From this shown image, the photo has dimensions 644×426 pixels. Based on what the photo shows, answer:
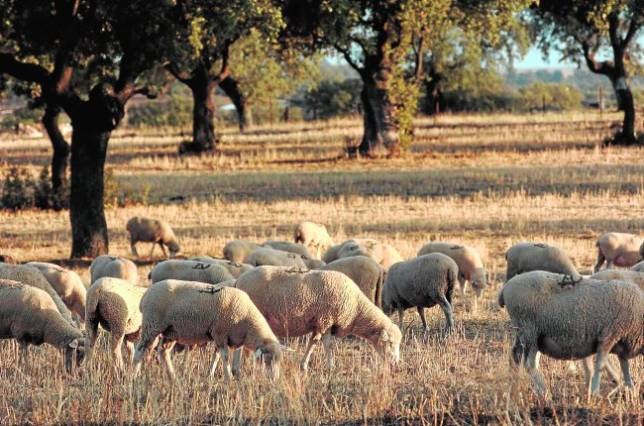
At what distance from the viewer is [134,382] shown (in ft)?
33.2

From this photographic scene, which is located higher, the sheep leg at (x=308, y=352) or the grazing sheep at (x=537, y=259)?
the grazing sheep at (x=537, y=259)

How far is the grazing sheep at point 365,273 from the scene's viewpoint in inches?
570

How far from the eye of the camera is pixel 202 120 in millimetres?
48969

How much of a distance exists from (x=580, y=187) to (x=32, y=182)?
541 inches

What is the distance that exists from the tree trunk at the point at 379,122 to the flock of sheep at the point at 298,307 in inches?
1021

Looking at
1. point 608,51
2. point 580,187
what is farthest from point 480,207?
point 608,51

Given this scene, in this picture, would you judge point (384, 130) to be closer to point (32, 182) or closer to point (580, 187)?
point (580, 187)

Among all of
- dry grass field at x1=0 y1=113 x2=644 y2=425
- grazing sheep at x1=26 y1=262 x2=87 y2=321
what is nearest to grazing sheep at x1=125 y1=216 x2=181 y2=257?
dry grass field at x1=0 y1=113 x2=644 y2=425

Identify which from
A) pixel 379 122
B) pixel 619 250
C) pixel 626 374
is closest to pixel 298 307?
pixel 626 374

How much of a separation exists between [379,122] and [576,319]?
32666 mm

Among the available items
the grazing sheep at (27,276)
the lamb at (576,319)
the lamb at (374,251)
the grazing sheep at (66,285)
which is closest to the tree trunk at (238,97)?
the lamb at (374,251)

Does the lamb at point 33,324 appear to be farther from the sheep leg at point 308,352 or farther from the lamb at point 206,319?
the sheep leg at point 308,352

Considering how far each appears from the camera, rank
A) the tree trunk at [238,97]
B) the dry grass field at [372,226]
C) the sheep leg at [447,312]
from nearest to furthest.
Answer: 1. the dry grass field at [372,226]
2. the sheep leg at [447,312]
3. the tree trunk at [238,97]

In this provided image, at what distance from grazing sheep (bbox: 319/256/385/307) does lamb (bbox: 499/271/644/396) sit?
14.5 feet
